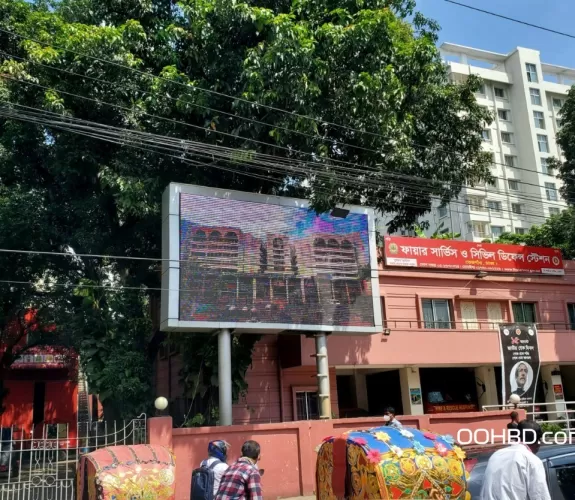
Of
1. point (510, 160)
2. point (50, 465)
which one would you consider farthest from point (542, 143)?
point (50, 465)

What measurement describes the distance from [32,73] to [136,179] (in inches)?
140

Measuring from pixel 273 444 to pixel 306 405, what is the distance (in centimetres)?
542

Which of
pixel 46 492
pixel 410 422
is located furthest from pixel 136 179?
pixel 410 422

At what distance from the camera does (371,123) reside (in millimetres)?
14781

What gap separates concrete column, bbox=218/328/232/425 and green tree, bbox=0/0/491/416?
2526mm

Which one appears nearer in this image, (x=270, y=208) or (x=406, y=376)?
(x=270, y=208)

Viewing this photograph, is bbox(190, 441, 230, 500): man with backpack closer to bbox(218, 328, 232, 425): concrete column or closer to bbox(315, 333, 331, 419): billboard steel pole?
bbox(218, 328, 232, 425): concrete column

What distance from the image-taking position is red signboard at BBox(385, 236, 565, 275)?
20.9 m

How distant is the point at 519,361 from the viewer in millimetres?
19500

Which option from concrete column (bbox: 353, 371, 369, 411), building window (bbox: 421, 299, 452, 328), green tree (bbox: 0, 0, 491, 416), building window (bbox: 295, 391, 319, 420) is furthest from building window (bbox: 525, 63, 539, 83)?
building window (bbox: 295, 391, 319, 420)

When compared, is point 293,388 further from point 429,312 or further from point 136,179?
point 136,179

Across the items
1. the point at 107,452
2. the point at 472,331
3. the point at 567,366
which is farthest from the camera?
the point at 567,366

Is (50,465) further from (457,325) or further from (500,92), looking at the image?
(500,92)

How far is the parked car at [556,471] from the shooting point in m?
5.76
